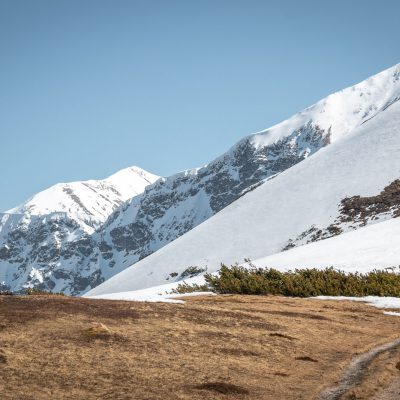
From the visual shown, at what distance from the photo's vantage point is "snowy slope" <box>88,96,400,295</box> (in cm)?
5622

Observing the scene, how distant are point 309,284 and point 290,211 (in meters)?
40.3

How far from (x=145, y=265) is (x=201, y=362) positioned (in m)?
54.7

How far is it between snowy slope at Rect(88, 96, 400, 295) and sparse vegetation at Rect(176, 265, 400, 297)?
1125 inches

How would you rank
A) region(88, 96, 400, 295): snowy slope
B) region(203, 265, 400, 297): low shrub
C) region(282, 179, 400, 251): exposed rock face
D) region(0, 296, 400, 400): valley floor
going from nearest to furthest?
region(0, 296, 400, 400): valley floor < region(203, 265, 400, 297): low shrub < region(282, 179, 400, 251): exposed rock face < region(88, 96, 400, 295): snowy slope

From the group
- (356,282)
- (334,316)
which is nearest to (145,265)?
(356,282)

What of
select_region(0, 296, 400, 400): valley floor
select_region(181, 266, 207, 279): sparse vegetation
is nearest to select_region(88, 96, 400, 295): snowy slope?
select_region(181, 266, 207, 279): sparse vegetation

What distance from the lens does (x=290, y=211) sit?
2463 inches

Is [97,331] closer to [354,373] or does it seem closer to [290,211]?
[354,373]

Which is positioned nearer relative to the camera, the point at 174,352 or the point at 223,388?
the point at 223,388

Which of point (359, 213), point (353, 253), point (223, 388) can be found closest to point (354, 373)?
point (223, 388)

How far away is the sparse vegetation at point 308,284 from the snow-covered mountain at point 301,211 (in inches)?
1118

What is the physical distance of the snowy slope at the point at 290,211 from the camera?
5622 cm

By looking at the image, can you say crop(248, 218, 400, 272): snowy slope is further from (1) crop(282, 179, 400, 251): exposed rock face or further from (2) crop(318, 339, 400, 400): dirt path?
(2) crop(318, 339, 400, 400): dirt path

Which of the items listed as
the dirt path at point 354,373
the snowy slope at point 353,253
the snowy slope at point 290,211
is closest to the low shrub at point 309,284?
the snowy slope at point 353,253
